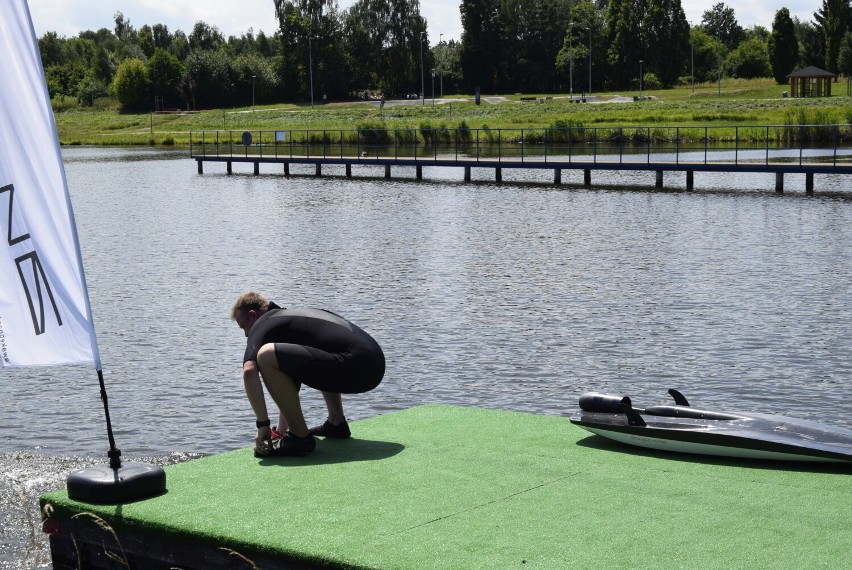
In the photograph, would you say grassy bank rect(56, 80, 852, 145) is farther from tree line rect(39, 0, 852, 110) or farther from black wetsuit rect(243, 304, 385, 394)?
black wetsuit rect(243, 304, 385, 394)

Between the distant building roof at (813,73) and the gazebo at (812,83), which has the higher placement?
the distant building roof at (813,73)

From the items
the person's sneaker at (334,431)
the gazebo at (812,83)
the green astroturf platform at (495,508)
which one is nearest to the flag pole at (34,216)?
the green astroturf platform at (495,508)

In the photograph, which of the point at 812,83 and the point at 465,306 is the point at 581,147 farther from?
the point at 812,83

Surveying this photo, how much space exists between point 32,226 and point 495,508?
2.85 metres

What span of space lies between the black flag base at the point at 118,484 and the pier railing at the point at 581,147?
35099 mm

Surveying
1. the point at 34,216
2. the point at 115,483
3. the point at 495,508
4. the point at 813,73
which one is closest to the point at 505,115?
the point at 813,73

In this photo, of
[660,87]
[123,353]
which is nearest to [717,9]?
[660,87]

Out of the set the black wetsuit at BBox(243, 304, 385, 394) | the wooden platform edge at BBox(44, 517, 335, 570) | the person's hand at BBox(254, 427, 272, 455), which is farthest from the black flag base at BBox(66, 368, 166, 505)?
the black wetsuit at BBox(243, 304, 385, 394)

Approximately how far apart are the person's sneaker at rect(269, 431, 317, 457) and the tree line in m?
113

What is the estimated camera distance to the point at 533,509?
6402 mm

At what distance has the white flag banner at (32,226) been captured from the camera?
223 inches

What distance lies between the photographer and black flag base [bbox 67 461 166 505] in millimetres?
6750

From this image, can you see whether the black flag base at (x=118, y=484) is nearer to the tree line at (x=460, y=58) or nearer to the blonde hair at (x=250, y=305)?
the blonde hair at (x=250, y=305)

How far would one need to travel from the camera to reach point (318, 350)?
293 inches
